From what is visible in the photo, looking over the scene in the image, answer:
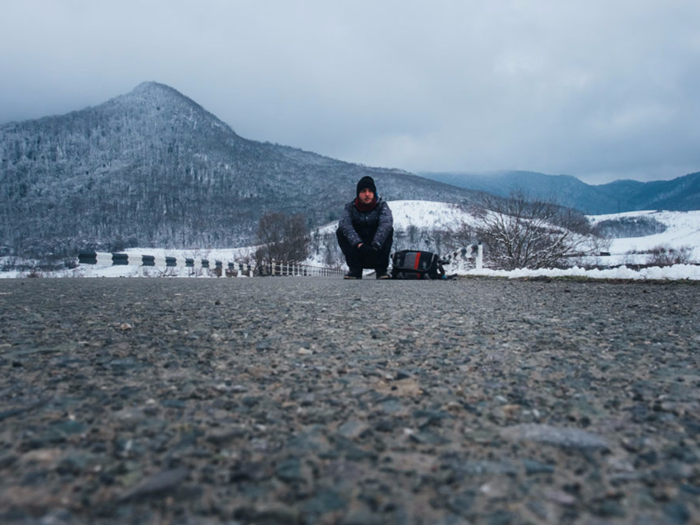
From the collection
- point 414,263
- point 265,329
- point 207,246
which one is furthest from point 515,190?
point 207,246

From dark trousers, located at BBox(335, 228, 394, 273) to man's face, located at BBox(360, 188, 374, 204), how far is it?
936 mm

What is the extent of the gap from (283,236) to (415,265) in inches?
1612

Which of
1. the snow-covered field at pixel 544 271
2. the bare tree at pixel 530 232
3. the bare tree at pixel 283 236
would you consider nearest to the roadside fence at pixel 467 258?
the snow-covered field at pixel 544 271

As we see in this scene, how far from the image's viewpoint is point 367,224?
10.1m

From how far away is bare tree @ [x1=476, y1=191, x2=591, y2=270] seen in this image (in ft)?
61.8

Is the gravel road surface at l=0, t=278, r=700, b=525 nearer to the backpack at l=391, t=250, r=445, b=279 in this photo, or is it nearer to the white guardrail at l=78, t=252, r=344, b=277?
the backpack at l=391, t=250, r=445, b=279

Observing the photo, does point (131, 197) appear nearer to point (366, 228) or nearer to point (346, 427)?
point (366, 228)

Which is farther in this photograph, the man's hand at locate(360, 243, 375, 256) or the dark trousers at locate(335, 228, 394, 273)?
the dark trousers at locate(335, 228, 394, 273)

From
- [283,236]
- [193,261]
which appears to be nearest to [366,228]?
[193,261]

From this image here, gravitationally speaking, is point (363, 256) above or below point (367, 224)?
below

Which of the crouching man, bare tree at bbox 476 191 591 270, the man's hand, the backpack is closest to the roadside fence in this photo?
the backpack

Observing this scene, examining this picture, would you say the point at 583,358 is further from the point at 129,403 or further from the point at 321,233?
the point at 321,233

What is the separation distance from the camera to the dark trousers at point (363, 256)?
1018 centimetres

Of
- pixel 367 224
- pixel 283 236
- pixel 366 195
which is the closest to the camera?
pixel 366 195
